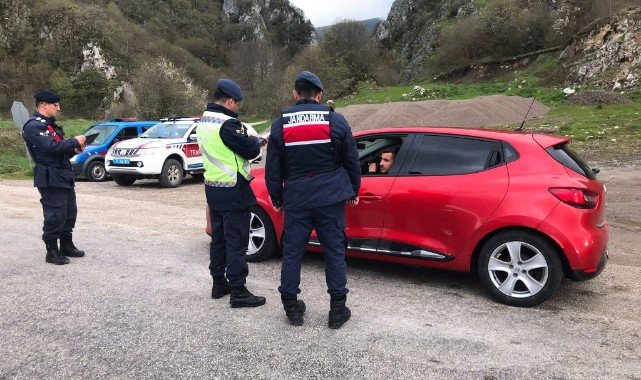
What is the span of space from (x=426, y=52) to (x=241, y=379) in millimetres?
68517

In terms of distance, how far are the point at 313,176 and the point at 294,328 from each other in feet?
3.84

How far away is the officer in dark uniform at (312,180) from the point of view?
3801mm

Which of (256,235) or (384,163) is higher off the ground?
(384,163)

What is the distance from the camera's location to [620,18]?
29312mm

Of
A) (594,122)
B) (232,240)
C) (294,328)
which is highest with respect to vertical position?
(594,122)

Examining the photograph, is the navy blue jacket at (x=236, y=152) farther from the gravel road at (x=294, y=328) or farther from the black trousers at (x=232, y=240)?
the gravel road at (x=294, y=328)

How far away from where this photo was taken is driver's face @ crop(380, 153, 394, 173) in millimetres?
5113

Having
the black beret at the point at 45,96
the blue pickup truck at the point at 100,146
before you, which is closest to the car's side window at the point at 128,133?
the blue pickup truck at the point at 100,146

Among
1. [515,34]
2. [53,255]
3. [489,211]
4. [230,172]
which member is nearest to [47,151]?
[53,255]

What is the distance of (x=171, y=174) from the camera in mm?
13570

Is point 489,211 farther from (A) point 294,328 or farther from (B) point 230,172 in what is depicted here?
(B) point 230,172

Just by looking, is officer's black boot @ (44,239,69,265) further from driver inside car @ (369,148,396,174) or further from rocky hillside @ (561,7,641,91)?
rocky hillside @ (561,7,641,91)

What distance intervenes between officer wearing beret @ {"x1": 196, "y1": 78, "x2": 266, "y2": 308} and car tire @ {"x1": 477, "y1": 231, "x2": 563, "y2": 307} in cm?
204

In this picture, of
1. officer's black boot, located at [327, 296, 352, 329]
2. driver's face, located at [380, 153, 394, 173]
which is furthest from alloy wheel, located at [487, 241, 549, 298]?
officer's black boot, located at [327, 296, 352, 329]
